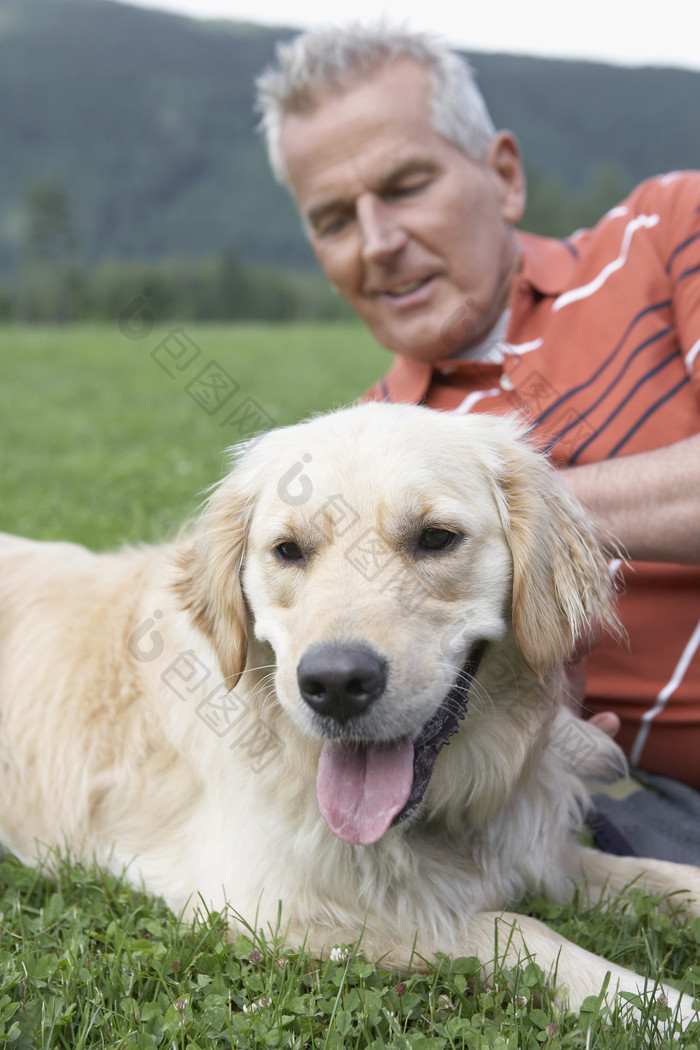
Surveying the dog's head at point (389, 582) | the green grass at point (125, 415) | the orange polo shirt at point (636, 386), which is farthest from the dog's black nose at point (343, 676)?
the green grass at point (125, 415)

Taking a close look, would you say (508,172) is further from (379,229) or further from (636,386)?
(636,386)

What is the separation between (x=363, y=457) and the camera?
7.25 ft

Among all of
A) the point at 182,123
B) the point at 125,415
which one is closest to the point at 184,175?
the point at 182,123

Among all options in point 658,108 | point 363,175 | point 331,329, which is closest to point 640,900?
point 363,175

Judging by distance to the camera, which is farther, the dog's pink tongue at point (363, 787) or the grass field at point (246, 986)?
the dog's pink tongue at point (363, 787)

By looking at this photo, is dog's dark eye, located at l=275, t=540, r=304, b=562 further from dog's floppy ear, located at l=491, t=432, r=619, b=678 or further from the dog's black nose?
dog's floppy ear, located at l=491, t=432, r=619, b=678

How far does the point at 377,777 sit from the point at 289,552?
599 millimetres

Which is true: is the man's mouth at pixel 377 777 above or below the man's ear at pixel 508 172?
below

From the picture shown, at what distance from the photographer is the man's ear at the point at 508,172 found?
3.62m

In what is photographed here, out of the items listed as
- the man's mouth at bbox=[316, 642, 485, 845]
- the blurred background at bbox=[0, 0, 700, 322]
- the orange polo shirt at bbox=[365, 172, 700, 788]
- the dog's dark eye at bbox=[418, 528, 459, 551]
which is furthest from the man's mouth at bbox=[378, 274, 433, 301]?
the blurred background at bbox=[0, 0, 700, 322]

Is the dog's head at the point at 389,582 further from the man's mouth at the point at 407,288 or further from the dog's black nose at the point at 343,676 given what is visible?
the man's mouth at the point at 407,288

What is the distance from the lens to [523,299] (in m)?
3.26

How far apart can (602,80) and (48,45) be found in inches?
4189

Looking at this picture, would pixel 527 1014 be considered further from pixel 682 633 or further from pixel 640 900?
pixel 682 633
